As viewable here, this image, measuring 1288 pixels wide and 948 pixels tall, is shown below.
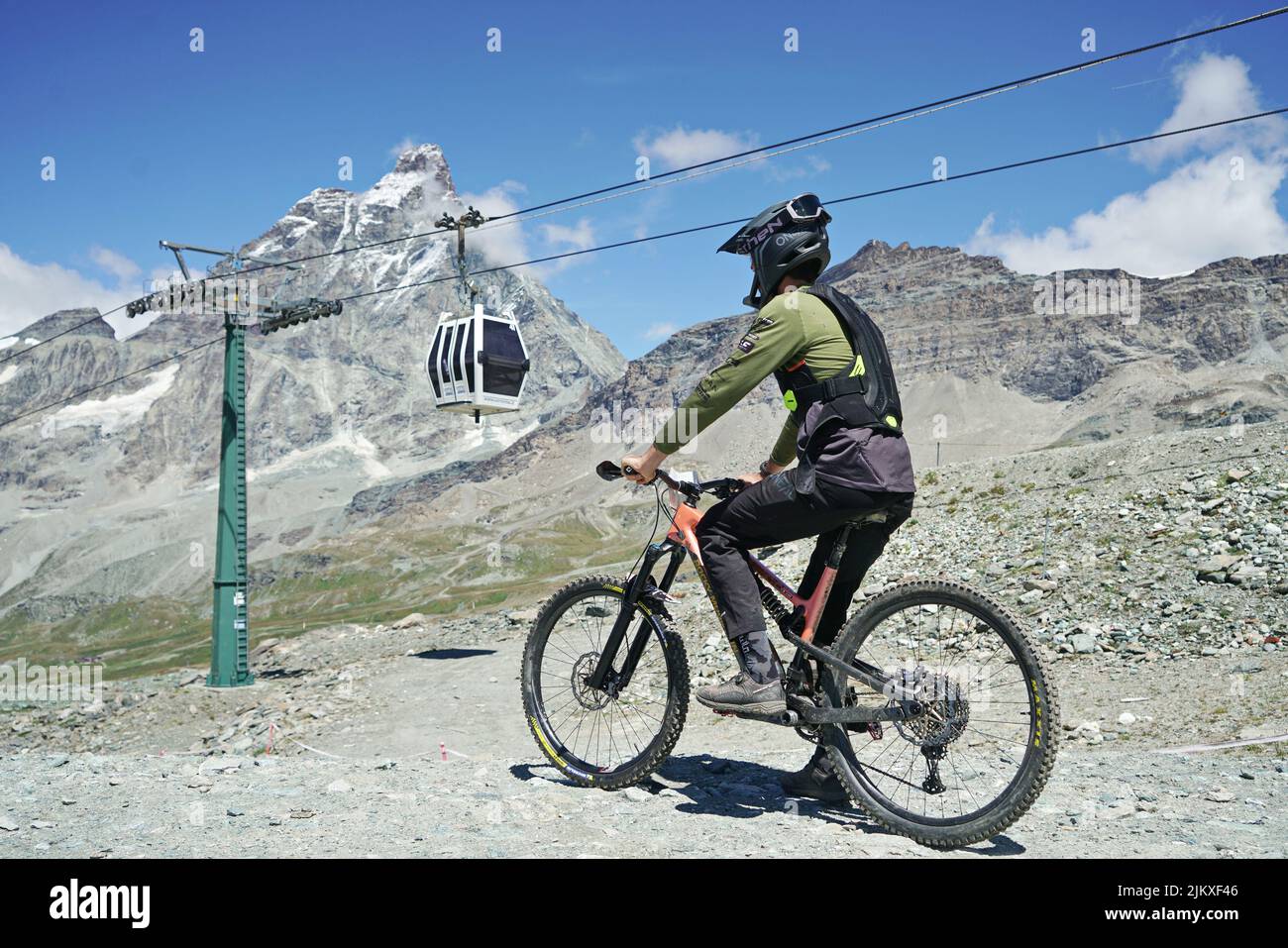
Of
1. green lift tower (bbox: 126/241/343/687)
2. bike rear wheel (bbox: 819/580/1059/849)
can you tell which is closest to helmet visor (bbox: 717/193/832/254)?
bike rear wheel (bbox: 819/580/1059/849)

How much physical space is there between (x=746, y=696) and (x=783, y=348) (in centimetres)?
207

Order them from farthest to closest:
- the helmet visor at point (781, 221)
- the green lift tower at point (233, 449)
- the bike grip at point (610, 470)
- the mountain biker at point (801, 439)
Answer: the green lift tower at point (233, 449), the bike grip at point (610, 470), the helmet visor at point (781, 221), the mountain biker at point (801, 439)

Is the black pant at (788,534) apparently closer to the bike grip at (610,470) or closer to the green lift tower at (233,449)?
the bike grip at (610,470)

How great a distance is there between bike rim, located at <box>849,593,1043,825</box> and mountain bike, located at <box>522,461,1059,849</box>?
0.01 metres

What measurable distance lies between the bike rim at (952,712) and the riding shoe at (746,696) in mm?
500

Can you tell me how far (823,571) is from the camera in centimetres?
554

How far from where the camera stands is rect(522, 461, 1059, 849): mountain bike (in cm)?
490

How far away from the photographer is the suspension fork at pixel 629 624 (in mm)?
6123

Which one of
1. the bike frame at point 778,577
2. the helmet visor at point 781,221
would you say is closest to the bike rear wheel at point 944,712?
the bike frame at point 778,577

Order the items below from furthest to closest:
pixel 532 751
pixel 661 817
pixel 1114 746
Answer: pixel 532 751 < pixel 1114 746 < pixel 661 817
